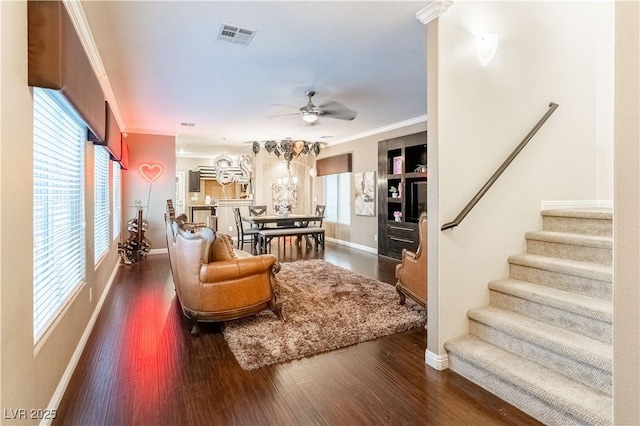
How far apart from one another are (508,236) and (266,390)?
89.6 inches

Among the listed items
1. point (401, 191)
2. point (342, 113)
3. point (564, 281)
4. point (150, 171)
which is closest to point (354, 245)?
point (401, 191)

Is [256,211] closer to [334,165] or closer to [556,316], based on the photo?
[334,165]

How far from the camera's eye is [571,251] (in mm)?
2529

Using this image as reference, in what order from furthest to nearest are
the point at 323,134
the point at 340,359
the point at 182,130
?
the point at 323,134
the point at 182,130
the point at 340,359

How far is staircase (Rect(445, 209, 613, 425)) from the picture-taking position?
178 cm

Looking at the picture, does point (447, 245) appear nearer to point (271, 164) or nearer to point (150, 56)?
point (150, 56)

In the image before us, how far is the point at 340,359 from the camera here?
2.56 meters

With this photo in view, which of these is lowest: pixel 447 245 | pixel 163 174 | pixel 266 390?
pixel 266 390

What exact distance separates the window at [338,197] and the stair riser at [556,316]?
233 inches

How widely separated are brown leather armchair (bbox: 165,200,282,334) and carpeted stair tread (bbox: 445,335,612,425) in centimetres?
176

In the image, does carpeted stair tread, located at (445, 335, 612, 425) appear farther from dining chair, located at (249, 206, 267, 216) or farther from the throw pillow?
dining chair, located at (249, 206, 267, 216)

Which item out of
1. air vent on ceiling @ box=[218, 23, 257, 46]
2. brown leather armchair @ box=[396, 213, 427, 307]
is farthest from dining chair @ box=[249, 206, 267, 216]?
air vent on ceiling @ box=[218, 23, 257, 46]

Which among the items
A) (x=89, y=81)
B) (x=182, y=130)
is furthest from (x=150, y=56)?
(x=182, y=130)

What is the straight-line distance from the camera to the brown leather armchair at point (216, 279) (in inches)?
115
